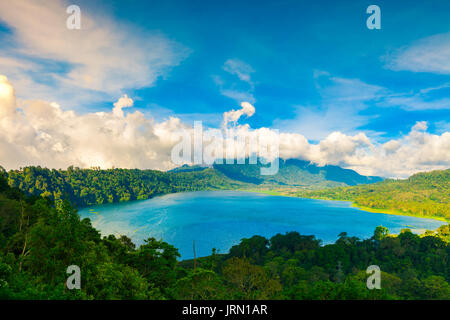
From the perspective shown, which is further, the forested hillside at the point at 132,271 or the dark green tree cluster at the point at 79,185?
the dark green tree cluster at the point at 79,185

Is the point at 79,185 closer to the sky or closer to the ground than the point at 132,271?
closer to the ground

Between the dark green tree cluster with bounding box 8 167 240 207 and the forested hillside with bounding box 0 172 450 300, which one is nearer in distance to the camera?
the forested hillside with bounding box 0 172 450 300

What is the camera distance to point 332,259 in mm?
41219

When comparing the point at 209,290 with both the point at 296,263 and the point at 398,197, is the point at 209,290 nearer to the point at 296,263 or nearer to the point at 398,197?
the point at 296,263

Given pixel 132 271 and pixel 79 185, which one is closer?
pixel 132 271
